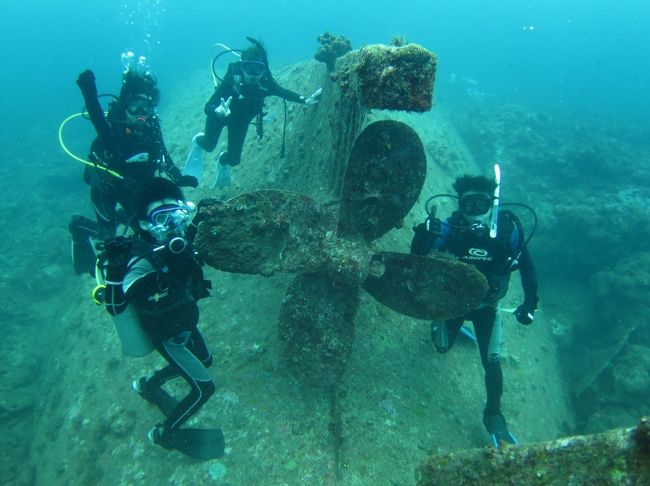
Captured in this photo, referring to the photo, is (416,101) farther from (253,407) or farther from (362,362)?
(253,407)

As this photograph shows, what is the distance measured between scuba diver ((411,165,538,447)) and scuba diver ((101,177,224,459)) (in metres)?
2.87

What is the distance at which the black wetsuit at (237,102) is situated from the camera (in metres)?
7.40

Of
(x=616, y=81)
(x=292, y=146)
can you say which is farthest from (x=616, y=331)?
(x=616, y=81)

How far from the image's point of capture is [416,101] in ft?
9.62

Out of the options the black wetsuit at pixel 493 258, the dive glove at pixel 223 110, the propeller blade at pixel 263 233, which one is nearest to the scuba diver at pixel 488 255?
the black wetsuit at pixel 493 258

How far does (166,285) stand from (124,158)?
3.33 m

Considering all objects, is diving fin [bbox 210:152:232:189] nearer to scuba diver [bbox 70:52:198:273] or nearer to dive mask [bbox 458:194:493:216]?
scuba diver [bbox 70:52:198:273]

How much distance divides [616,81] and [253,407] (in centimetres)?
7760

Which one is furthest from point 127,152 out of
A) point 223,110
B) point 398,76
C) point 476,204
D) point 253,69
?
point 476,204

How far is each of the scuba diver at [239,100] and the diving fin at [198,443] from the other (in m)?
5.32

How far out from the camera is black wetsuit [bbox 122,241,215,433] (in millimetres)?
3555

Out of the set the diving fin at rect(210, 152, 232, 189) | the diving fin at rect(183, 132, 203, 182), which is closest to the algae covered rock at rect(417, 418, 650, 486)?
the diving fin at rect(210, 152, 232, 189)

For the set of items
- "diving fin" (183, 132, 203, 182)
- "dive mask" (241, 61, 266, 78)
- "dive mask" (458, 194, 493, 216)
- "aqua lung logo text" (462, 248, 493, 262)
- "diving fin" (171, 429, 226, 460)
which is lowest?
"diving fin" (171, 429, 226, 460)

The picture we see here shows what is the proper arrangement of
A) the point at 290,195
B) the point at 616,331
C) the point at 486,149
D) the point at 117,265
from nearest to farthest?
the point at 117,265 → the point at 290,195 → the point at 616,331 → the point at 486,149
